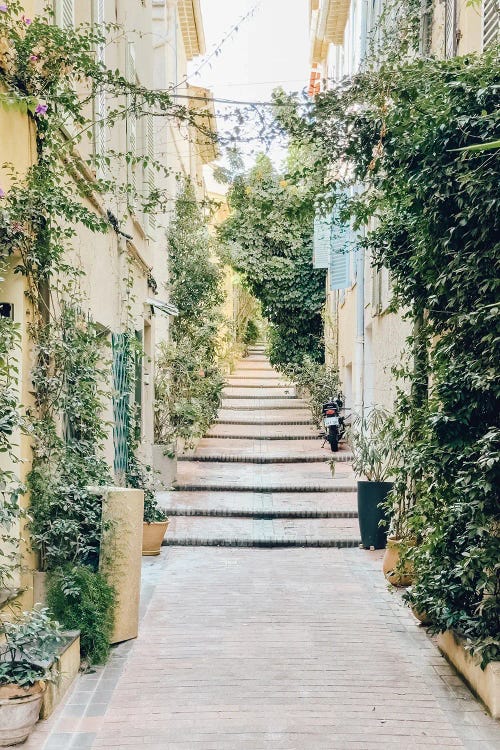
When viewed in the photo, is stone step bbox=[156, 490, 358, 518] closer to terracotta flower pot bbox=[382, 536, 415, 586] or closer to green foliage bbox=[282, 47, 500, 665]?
terracotta flower pot bbox=[382, 536, 415, 586]

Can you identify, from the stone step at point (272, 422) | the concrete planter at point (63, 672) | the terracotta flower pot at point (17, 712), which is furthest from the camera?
the stone step at point (272, 422)

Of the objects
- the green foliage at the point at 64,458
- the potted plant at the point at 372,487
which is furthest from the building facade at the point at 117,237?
the potted plant at the point at 372,487

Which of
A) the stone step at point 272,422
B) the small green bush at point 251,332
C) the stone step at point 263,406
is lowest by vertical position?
the stone step at point 272,422

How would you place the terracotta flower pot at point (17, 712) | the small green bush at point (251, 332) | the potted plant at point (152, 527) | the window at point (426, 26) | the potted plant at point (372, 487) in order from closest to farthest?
the terracotta flower pot at point (17, 712)
the window at point (426, 26)
the potted plant at point (152, 527)
the potted plant at point (372, 487)
the small green bush at point (251, 332)

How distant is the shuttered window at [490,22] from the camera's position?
6199 millimetres

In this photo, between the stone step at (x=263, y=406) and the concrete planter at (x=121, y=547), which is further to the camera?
the stone step at (x=263, y=406)

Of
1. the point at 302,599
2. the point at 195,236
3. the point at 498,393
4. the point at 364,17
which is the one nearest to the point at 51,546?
the point at 302,599

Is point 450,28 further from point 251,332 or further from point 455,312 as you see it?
point 251,332

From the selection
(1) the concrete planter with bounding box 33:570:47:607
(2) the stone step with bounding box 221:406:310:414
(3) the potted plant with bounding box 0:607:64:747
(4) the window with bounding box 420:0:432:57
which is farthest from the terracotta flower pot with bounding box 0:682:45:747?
(2) the stone step with bounding box 221:406:310:414

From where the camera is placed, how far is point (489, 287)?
5.06 m

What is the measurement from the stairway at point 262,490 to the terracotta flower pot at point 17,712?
206 inches

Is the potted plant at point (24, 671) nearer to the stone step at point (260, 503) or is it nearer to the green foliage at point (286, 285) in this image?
the stone step at point (260, 503)

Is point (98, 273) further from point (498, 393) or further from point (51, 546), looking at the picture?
point (498, 393)

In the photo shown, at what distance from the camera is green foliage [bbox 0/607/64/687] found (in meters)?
4.42
